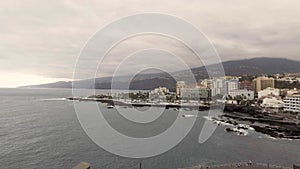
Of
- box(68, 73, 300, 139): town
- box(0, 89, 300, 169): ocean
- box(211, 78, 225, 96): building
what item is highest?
box(211, 78, 225, 96): building

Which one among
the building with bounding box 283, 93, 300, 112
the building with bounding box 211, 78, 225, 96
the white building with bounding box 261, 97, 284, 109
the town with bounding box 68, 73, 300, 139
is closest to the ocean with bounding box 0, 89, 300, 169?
the town with bounding box 68, 73, 300, 139

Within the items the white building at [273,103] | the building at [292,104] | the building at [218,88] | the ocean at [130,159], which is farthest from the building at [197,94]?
the ocean at [130,159]

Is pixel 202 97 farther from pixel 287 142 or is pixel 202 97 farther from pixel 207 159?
pixel 207 159

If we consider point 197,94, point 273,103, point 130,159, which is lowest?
point 130,159

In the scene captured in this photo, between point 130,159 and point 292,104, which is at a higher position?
point 292,104

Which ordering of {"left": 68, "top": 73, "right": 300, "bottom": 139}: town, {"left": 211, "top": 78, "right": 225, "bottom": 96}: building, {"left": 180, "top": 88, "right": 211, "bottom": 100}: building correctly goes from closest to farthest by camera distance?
1. {"left": 68, "top": 73, "right": 300, "bottom": 139}: town
2. {"left": 180, "top": 88, "right": 211, "bottom": 100}: building
3. {"left": 211, "top": 78, "right": 225, "bottom": 96}: building

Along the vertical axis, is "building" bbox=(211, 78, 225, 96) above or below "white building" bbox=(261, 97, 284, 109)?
above

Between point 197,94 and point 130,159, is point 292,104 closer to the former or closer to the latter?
point 197,94

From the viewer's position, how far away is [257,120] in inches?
1358

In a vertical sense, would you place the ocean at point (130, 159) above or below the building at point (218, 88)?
below

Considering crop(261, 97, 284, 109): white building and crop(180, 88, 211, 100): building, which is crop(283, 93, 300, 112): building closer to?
crop(261, 97, 284, 109): white building

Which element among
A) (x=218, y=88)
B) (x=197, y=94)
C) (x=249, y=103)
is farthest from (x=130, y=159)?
(x=218, y=88)

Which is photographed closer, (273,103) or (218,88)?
(273,103)

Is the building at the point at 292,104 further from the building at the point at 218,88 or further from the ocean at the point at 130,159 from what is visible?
the building at the point at 218,88
